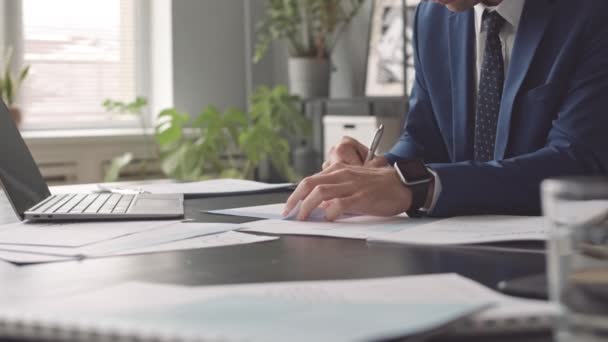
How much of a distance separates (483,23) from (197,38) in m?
3.39

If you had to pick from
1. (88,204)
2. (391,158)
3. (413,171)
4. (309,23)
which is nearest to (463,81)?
(391,158)

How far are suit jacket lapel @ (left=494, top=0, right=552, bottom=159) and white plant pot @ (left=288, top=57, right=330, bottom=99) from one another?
10.1 ft

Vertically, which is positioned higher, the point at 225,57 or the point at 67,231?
the point at 225,57

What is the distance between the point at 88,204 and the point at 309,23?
11.5 ft

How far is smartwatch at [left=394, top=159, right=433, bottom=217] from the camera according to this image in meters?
1.22

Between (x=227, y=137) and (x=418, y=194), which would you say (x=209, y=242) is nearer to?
(x=418, y=194)

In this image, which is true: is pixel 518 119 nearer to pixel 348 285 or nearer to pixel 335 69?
pixel 348 285

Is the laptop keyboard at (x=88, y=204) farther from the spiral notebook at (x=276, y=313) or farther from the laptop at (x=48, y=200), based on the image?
the spiral notebook at (x=276, y=313)

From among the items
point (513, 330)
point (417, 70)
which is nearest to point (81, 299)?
point (513, 330)

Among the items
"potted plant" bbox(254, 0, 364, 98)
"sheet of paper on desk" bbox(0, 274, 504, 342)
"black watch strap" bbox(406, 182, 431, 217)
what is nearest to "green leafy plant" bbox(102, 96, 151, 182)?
"potted plant" bbox(254, 0, 364, 98)

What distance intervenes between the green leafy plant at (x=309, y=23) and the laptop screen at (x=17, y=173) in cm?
323

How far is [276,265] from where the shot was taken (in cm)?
86

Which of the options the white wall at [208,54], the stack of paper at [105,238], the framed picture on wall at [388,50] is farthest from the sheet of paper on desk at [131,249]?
the white wall at [208,54]

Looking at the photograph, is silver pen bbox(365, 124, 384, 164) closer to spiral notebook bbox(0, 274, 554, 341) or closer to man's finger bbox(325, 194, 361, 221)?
man's finger bbox(325, 194, 361, 221)
